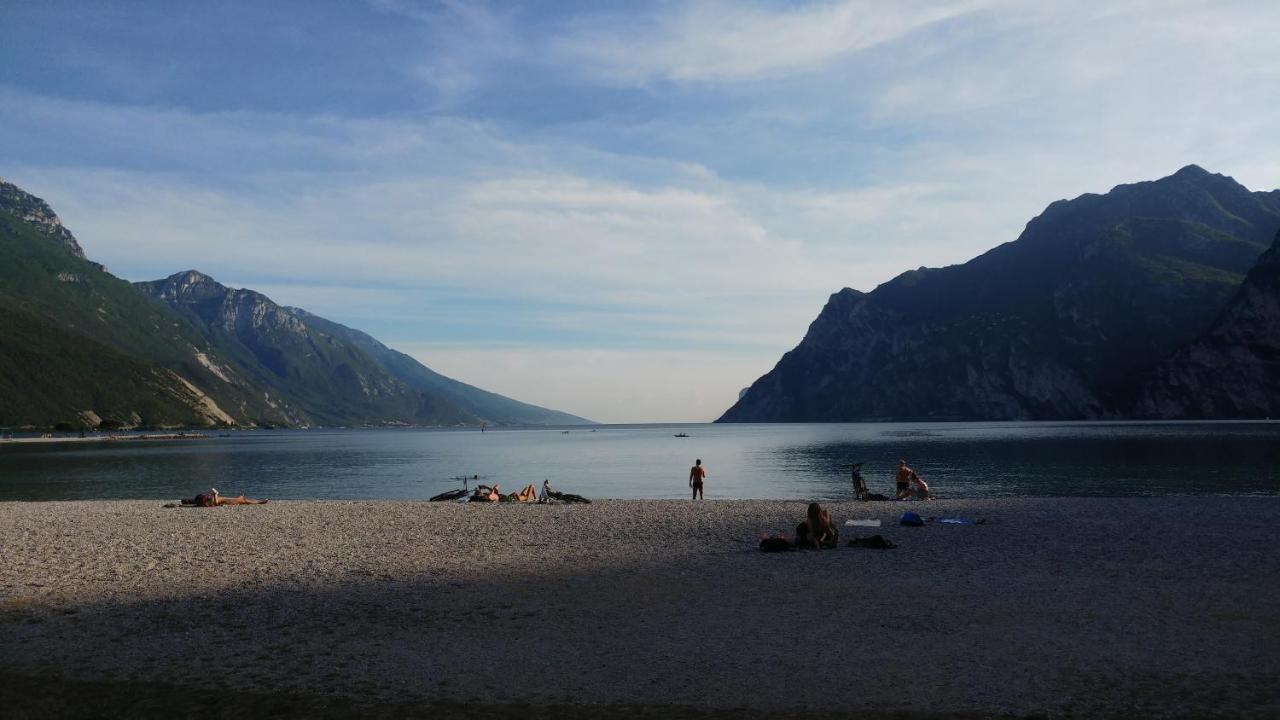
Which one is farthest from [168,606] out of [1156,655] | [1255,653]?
[1255,653]

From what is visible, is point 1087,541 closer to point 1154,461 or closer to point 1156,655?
point 1156,655

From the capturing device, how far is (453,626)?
14492 millimetres

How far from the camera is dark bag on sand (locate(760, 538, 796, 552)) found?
75.4ft

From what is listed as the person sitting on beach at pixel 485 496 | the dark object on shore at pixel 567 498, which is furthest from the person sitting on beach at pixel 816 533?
the person sitting on beach at pixel 485 496

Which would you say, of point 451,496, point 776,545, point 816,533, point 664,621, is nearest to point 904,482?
point 816,533

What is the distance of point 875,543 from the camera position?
2336cm

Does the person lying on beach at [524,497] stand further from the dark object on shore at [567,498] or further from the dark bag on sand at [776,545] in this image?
the dark bag on sand at [776,545]

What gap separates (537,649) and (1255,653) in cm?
1081

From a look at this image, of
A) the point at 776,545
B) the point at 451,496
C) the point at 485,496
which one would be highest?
the point at 776,545

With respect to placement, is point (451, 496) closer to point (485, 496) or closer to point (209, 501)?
point (485, 496)

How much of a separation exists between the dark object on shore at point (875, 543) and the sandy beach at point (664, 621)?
0.53 metres

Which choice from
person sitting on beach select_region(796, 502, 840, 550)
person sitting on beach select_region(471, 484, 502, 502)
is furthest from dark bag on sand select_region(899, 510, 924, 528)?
person sitting on beach select_region(471, 484, 502, 502)

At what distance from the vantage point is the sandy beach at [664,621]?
10.5 metres

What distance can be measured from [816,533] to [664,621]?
388 inches
